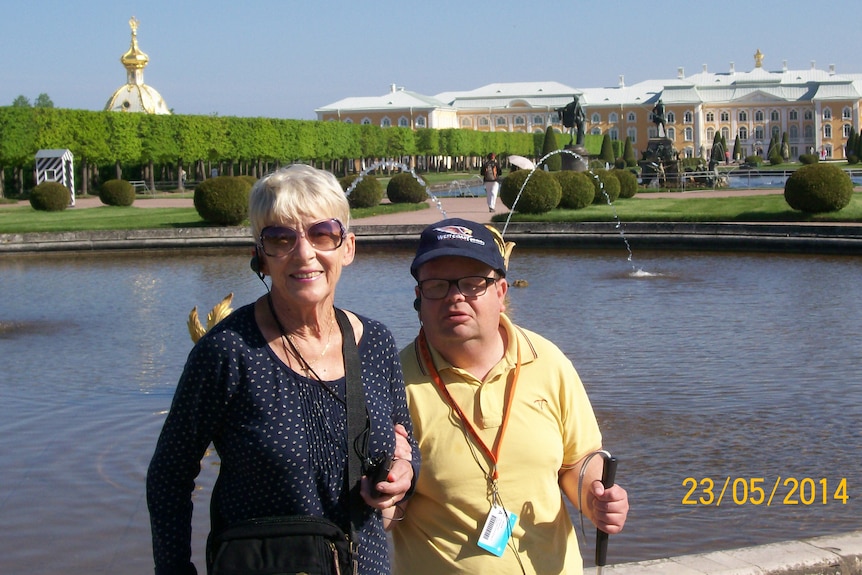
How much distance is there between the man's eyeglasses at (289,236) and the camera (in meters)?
1.75

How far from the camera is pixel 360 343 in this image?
180 centimetres

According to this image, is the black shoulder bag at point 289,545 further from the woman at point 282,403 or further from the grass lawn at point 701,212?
the grass lawn at point 701,212

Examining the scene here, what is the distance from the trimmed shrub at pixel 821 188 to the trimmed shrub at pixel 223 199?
7.88m

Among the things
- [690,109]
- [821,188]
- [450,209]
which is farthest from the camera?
[690,109]

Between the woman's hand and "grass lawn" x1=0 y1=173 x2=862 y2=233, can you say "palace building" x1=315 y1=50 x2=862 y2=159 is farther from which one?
the woman's hand

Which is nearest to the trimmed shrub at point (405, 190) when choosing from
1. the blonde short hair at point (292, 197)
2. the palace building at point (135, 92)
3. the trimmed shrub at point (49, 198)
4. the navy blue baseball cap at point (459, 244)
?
the trimmed shrub at point (49, 198)

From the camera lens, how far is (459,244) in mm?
1935

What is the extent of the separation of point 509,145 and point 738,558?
221ft

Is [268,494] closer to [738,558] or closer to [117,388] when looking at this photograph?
[738,558]

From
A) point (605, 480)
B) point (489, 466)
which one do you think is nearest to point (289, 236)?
point (489, 466)

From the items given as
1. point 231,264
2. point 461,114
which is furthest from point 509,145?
point 231,264

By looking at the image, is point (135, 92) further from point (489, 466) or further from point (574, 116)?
point (489, 466)

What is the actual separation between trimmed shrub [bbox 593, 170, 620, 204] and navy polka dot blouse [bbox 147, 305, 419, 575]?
18.3m

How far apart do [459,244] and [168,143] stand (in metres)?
34.9
